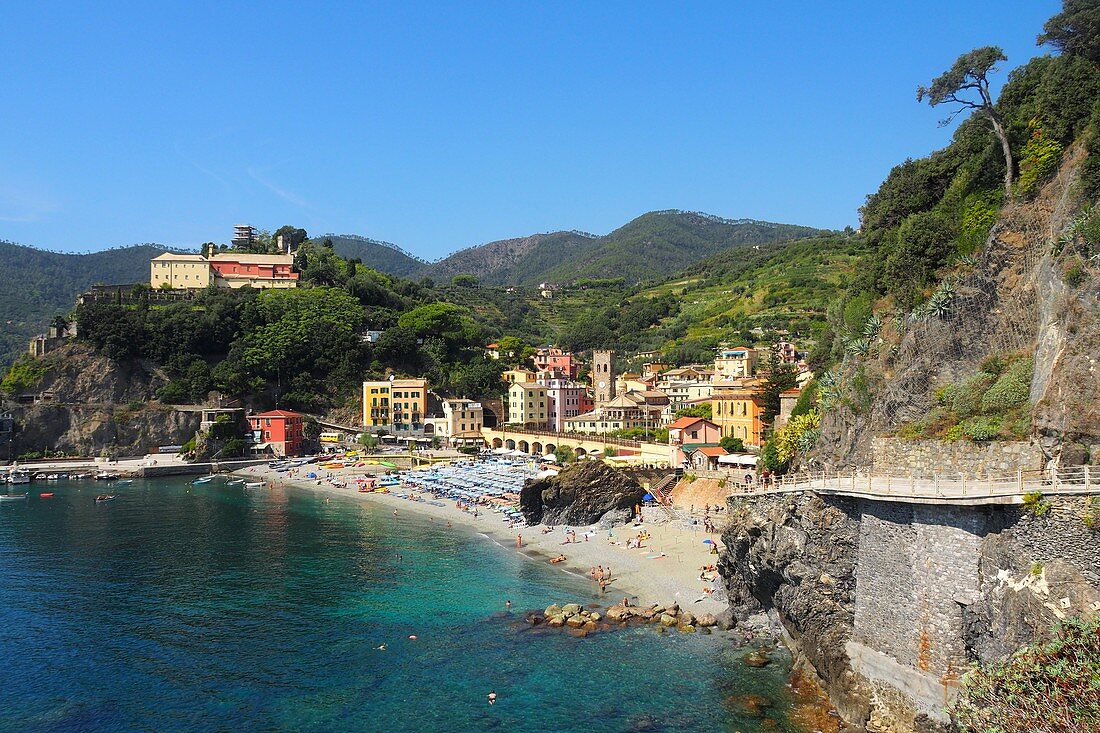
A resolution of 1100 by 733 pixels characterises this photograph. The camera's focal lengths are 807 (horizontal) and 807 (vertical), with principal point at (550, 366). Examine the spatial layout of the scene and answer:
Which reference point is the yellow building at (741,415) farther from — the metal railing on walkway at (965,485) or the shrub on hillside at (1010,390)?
the shrub on hillside at (1010,390)

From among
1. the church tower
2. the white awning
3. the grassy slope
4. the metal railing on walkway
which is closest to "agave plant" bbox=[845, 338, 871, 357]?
the metal railing on walkway

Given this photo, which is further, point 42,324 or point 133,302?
point 42,324

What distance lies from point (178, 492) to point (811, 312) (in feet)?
246

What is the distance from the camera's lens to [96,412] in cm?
7650

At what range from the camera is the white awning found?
41.0 m

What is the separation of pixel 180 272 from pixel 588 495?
75.6 metres

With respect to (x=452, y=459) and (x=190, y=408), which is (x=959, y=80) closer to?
(x=452, y=459)

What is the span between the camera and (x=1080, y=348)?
1608 centimetres

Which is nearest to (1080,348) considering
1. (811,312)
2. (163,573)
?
(163,573)

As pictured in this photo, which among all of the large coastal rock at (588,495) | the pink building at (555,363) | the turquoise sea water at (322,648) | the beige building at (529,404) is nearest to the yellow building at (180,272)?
the pink building at (555,363)

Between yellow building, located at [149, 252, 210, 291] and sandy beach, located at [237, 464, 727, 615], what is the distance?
6197cm

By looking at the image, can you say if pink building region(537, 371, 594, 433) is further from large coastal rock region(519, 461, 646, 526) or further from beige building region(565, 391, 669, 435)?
large coastal rock region(519, 461, 646, 526)

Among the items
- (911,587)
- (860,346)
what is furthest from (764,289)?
(911,587)

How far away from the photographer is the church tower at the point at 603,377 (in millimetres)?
79250
